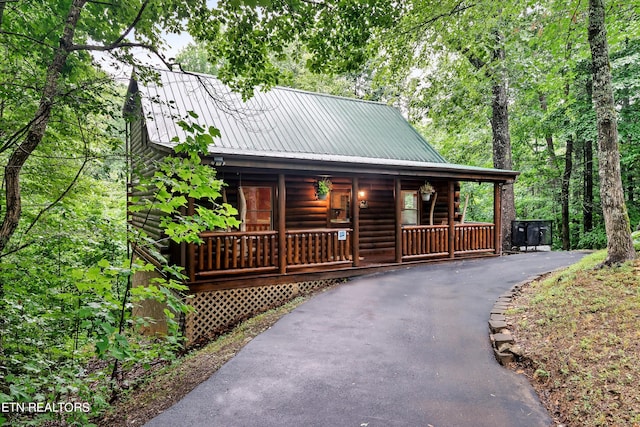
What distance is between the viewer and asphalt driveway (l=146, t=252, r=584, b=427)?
3.12 m

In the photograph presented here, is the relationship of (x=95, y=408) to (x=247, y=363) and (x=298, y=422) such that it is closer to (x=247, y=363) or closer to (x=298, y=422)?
(x=247, y=363)

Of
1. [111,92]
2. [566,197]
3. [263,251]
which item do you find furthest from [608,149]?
[566,197]

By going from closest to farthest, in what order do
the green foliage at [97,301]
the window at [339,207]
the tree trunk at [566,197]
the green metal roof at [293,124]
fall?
the green foliage at [97,301] < the green metal roof at [293,124] < the window at [339,207] < the tree trunk at [566,197]

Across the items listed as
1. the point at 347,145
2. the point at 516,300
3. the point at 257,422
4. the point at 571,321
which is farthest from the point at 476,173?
the point at 257,422

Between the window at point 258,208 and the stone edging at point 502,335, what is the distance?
588cm

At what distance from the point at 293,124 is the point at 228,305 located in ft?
19.2

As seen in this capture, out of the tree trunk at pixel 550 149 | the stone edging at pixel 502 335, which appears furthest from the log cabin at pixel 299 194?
the tree trunk at pixel 550 149

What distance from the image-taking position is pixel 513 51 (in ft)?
38.0

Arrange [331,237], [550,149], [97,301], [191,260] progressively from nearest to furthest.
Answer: [97,301]
[191,260]
[331,237]
[550,149]

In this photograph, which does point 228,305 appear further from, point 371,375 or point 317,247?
point 371,375

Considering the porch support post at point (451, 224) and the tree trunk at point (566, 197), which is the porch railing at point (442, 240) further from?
the tree trunk at point (566, 197)

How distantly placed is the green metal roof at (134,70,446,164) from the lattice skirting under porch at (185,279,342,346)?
9.95ft

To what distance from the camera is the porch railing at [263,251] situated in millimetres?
6957

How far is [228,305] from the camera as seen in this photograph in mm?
7160
